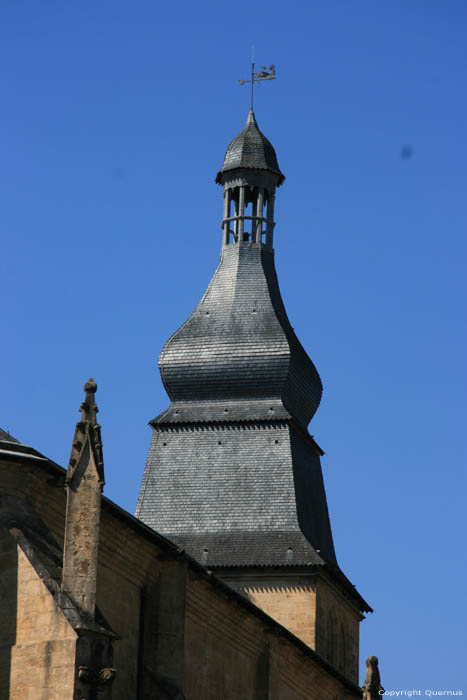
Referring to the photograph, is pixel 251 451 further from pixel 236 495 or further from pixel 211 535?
pixel 211 535

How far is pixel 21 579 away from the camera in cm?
2530

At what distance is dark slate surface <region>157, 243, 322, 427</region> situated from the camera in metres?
56.3

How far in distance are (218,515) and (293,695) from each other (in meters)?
13.6

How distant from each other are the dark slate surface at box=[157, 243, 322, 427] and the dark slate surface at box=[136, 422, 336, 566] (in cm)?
71

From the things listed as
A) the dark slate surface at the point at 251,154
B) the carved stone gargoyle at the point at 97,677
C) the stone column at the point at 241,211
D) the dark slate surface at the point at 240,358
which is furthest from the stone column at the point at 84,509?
the dark slate surface at the point at 251,154

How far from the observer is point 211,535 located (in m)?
53.6

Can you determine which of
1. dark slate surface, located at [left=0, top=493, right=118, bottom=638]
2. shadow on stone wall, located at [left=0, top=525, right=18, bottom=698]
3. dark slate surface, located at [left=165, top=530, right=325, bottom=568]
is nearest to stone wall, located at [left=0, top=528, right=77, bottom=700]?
shadow on stone wall, located at [left=0, top=525, right=18, bottom=698]

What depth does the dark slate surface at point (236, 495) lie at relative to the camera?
5312 cm

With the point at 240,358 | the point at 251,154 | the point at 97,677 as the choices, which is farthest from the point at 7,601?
the point at 251,154

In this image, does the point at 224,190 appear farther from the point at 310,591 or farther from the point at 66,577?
the point at 66,577

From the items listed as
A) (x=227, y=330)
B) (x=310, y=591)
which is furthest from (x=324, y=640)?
(x=227, y=330)

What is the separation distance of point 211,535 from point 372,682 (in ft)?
42.0

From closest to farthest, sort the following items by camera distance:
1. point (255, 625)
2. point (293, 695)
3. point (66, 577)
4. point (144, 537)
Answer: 1. point (66, 577)
2. point (144, 537)
3. point (255, 625)
4. point (293, 695)

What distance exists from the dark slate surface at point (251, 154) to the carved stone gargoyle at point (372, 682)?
73.9 feet
